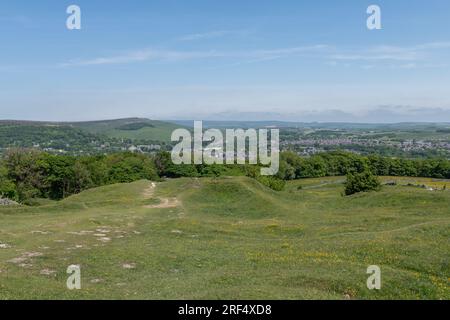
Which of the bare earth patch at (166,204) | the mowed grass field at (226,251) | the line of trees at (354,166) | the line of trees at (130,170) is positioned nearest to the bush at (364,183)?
the line of trees at (130,170)

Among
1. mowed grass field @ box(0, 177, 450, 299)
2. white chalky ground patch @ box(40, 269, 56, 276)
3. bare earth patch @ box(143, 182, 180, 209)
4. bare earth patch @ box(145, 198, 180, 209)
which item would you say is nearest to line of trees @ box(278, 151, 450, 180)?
bare earth patch @ box(143, 182, 180, 209)

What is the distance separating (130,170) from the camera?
133000 millimetres

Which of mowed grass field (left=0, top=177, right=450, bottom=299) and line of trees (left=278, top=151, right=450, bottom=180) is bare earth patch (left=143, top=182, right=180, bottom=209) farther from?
line of trees (left=278, top=151, right=450, bottom=180)

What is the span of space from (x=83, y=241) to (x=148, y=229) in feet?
32.6

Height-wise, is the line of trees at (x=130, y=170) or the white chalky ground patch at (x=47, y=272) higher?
the white chalky ground patch at (x=47, y=272)

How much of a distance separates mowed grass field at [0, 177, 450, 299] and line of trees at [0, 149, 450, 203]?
126 ft

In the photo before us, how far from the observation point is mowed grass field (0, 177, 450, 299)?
75.7ft

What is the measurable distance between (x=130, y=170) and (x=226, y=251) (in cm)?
10145

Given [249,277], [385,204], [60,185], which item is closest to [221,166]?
[60,185]

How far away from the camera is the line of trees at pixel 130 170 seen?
110 m

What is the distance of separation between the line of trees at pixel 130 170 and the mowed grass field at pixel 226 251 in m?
38.5

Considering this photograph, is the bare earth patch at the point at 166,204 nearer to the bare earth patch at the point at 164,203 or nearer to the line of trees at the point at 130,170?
the bare earth patch at the point at 164,203
